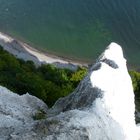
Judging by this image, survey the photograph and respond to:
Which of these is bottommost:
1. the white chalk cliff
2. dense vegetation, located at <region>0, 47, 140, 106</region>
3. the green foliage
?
dense vegetation, located at <region>0, 47, 140, 106</region>

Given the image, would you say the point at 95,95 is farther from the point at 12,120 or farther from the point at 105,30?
the point at 105,30

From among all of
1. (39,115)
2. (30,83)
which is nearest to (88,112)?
(39,115)

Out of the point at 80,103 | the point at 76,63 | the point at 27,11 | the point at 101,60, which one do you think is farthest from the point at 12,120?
the point at 27,11

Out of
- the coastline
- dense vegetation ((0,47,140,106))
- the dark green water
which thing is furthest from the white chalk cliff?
the dark green water

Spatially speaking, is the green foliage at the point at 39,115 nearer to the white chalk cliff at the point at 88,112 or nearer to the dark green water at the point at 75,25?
the white chalk cliff at the point at 88,112

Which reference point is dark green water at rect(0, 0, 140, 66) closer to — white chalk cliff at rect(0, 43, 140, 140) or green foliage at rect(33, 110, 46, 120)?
white chalk cliff at rect(0, 43, 140, 140)

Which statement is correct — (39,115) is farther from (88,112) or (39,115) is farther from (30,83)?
(30,83)
